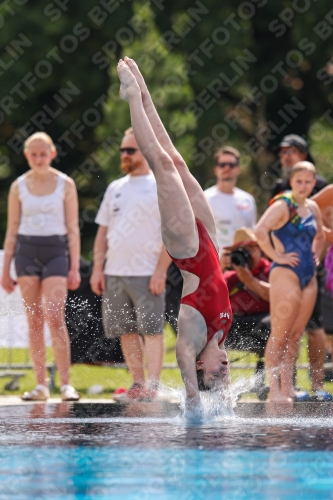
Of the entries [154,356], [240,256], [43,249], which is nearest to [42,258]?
[43,249]

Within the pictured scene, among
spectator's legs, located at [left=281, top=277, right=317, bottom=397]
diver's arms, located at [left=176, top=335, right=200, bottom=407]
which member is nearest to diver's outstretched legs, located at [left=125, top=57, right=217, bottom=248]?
diver's arms, located at [left=176, top=335, right=200, bottom=407]

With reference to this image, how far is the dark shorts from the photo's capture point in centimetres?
781

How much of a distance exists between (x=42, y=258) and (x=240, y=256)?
162 centimetres

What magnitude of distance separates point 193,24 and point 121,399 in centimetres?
1495

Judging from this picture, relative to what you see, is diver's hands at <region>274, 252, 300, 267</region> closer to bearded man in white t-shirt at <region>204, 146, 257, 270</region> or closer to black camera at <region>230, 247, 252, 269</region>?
black camera at <region>230, 247, 252, 269</region>

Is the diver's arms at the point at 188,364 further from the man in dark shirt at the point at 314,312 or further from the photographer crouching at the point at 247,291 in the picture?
the photographer crouching at the point at 247,291

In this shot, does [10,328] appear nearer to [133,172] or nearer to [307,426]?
[133,172]

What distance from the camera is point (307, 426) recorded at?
536cm

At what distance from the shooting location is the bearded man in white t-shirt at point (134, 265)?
25.1 ft

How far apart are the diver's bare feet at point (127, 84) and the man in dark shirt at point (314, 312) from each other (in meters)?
2.54

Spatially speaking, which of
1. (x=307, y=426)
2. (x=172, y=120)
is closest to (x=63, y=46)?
(x=172, y=120)

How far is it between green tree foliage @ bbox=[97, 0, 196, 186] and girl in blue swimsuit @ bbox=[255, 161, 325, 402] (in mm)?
10709

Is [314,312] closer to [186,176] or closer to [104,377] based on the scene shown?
[186,176]

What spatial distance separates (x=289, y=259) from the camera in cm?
745
